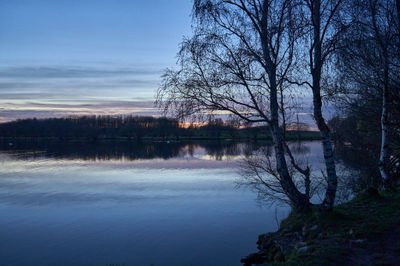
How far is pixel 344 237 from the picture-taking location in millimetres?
8172

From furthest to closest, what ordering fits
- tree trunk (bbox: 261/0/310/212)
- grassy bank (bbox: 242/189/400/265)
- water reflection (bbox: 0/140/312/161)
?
water reflection (bbox: 0/140/312/161) < tree trunk (bbox: 261/0/310/212) < grassy bank (bbox: 242/189/400/265)

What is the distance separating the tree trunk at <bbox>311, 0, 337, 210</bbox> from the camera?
977 cm

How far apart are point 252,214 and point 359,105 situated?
27.2ft

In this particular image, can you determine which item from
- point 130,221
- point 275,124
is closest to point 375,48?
point 275,124

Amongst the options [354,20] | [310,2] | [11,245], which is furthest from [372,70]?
[11,245]

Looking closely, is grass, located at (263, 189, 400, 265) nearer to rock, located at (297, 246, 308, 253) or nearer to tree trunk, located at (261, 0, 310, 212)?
rock, located at (297, 246, 308, 253)

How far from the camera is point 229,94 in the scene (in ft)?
36.4

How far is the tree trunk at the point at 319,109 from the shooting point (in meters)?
9.77

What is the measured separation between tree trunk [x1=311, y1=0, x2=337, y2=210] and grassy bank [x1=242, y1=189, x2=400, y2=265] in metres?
0.72

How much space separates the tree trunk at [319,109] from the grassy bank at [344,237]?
0.72 metres

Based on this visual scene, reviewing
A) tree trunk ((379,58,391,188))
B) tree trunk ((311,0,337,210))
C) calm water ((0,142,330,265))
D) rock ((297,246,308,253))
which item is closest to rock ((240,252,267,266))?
calm water ((0,142,330,265))

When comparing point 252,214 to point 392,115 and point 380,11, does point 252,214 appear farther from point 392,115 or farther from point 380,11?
point 380,11

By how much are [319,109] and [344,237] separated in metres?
3.97

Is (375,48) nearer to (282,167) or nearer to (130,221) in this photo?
(282,167)
